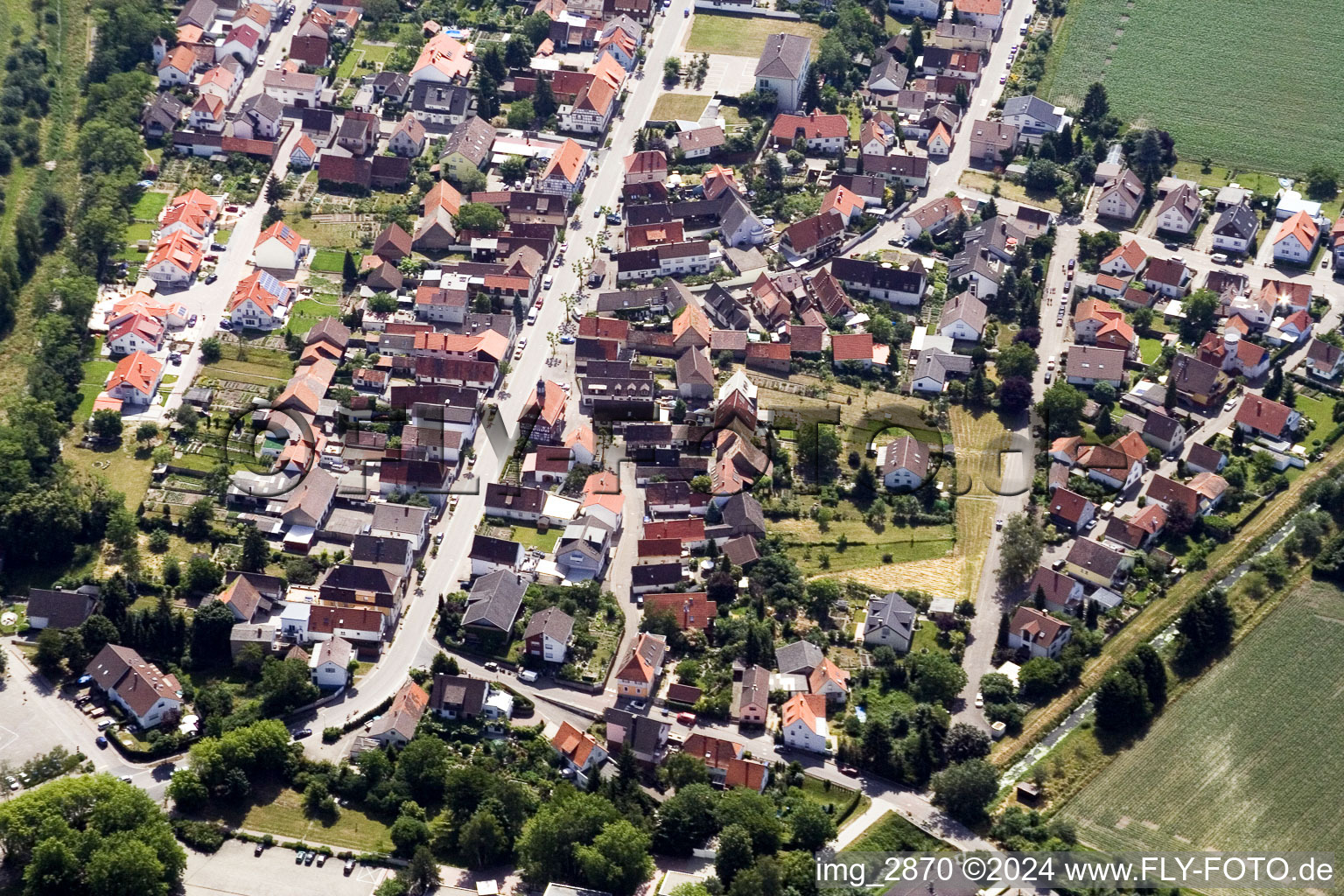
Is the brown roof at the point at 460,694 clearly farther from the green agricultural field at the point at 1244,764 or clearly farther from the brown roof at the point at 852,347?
the brown roof at the point at 852,347

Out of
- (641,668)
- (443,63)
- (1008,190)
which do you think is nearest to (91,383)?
(641,668)

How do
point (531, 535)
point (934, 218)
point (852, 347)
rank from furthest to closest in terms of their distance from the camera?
point (934, 218), point (852, 347), point (531, 535)

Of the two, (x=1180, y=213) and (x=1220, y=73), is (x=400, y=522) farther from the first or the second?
(x=1220, y=73)

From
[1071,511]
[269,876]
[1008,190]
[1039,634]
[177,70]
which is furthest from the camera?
[177,70]

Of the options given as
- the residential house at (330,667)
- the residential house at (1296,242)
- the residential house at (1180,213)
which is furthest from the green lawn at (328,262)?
the residential house at (1296,242)

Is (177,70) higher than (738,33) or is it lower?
lower

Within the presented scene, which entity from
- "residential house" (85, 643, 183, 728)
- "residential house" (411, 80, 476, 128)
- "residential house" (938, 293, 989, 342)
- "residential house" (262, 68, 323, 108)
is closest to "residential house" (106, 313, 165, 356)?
"residential house" (85, 643, 183, 728)

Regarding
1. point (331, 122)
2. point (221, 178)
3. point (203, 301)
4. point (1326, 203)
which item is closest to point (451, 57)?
point (331, 122)
